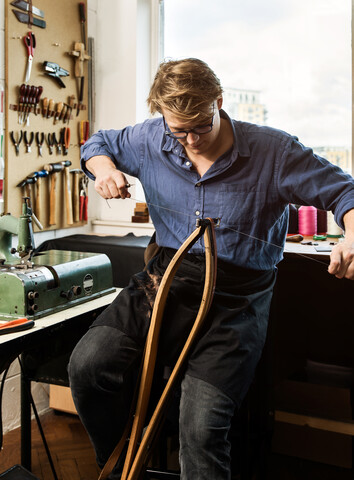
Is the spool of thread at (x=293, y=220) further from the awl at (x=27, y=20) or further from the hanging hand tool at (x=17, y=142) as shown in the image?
the awl at (x=27, y=20)

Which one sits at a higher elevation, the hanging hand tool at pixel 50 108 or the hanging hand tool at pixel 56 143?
the hanging hand tool at pixel 50 108

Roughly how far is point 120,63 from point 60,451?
7.43 feet

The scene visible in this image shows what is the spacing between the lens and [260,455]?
211cm

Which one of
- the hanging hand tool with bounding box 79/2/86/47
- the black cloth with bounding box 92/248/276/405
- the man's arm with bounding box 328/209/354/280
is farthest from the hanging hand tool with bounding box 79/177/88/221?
the man's arm with bounding box 328/209/354/280

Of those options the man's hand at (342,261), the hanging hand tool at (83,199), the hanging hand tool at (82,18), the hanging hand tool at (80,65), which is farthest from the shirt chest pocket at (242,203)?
the hanging hand tool at (82,18)

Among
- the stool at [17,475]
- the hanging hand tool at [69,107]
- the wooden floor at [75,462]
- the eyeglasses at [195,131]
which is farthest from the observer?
the hanging hand tool at [69,107]

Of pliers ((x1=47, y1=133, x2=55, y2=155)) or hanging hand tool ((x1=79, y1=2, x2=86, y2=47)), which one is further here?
hanging hand tool ((x1=79, y1=2, x2=86, y2=47))

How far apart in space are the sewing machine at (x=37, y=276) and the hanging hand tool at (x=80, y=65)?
137 cm

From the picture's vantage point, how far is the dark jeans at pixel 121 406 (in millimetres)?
1477

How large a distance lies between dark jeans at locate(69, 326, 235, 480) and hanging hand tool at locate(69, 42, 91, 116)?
1.97 metres

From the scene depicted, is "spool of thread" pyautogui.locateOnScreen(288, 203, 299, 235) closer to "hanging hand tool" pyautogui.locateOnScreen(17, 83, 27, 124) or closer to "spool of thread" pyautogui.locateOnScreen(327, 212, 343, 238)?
"spool of thread" pyautogui.locateOnScreen(327, 212, 343, 238)

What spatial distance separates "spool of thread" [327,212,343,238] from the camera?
271 centimetres

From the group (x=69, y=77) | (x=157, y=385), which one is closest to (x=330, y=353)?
(x=157, y=385)

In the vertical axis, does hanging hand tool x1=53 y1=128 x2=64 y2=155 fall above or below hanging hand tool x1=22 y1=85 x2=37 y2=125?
below
